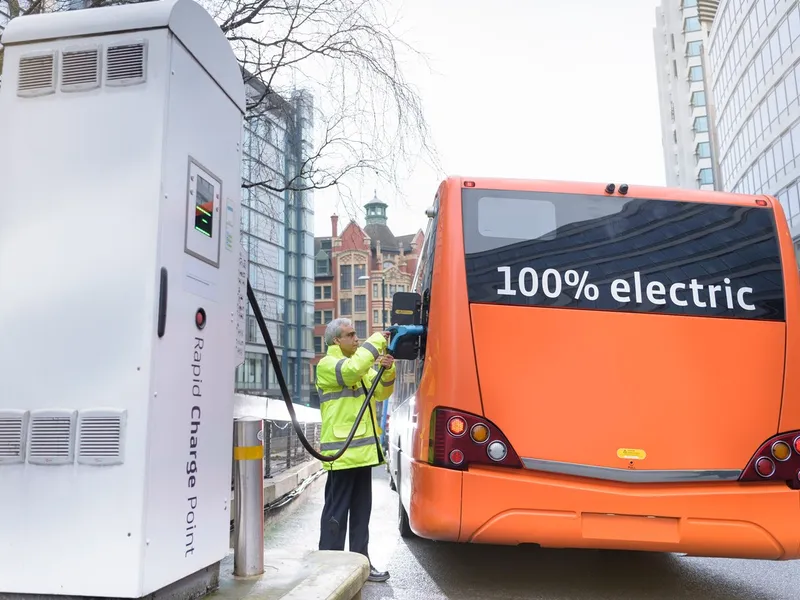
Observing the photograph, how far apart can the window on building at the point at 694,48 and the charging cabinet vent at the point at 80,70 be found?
73.3 metres

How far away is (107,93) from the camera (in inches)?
124

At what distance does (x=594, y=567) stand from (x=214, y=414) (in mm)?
4275

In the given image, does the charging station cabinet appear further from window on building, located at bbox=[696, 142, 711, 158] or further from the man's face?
window on building, located at bbox=[696, 142, 711, 158]

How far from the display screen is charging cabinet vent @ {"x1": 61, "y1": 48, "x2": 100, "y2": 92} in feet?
1.95

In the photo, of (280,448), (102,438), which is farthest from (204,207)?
(280,448)

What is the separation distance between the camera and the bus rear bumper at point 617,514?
4.54m

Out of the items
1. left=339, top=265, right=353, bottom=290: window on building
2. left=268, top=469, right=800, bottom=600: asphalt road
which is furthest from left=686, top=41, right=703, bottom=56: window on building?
left=268, top=469, right=800, bottom=600: asphalt road

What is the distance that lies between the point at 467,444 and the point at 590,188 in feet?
6.87

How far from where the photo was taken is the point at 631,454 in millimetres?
4633

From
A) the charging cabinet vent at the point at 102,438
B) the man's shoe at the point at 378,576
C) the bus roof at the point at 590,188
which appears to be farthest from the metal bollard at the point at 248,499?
the bus roof at the point at 590,188

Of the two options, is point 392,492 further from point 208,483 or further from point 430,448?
point 208,483

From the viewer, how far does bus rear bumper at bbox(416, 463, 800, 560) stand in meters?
4.54

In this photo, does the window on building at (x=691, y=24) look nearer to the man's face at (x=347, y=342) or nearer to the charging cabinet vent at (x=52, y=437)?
the man's face at (x=347, y=342)

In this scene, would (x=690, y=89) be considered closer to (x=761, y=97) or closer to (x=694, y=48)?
(x=694, y=48)
